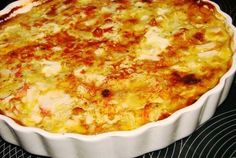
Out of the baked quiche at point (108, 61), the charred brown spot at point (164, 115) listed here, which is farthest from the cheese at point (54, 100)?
the charred brown spot at point (164, 115)

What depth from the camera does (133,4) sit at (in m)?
2.98

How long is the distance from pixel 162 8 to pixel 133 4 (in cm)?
25

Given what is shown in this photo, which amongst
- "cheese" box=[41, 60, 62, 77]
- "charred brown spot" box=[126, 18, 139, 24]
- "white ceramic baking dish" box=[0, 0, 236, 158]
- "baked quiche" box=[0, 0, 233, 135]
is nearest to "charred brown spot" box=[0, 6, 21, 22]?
"baked quiche" box=[0, 0, 233, 135]

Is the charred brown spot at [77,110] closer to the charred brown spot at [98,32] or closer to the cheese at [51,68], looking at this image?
the cheese at [51,68]

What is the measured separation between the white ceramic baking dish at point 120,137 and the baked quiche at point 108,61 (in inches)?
3.3

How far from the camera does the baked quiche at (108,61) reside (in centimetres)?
217

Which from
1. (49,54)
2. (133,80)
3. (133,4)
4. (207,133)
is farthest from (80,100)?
(133,4)

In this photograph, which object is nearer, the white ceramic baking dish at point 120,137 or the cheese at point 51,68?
the white ceramic baking dish at point 120,137

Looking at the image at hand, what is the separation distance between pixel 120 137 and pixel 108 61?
0.70m

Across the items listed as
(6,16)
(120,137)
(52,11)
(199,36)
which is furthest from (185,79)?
(6,16)

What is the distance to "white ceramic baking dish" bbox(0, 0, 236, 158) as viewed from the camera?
1.96 m

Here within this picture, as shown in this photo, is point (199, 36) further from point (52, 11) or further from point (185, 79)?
point (52, 11)

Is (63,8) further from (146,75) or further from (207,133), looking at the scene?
(207,133)

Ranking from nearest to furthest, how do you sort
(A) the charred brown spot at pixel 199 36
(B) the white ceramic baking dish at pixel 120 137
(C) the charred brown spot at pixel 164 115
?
(B) the white ceramic baking dish at pixel 120 137, (C) the charred brown spot at pixel 164 115, (A) the charred brown spot at pixel 199 36
